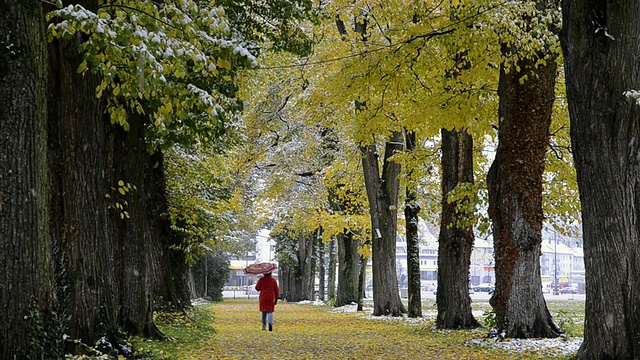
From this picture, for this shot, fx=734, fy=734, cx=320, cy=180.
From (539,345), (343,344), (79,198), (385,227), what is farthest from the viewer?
(385,227)

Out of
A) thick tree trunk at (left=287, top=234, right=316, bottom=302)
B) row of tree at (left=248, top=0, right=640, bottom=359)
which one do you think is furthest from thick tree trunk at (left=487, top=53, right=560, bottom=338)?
thick tree trunk at (left=287, top=234, right=316, bottom=302)

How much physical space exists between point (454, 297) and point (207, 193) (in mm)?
9329

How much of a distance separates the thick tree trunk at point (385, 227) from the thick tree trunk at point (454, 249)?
21.2 feet

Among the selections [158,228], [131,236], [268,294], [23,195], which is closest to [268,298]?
[268,294]

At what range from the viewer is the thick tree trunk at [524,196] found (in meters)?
14.0

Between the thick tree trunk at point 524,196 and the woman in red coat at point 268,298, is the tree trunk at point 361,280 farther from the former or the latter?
the thick tree trunk at point 524,196

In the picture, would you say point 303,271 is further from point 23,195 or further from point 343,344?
point 23,195

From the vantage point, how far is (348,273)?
3547 centimetres

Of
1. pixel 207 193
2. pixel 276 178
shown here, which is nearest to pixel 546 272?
pixel 276 178

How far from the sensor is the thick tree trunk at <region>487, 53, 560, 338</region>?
45.9ft

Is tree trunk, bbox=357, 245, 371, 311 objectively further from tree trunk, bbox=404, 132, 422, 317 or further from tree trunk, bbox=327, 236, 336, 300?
tree trunk, bbox=404, 132, 422, 317

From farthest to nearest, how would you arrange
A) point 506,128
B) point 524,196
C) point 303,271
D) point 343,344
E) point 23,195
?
point 303,271, point 343,344, point 506,128, point 524,196, point 23,195

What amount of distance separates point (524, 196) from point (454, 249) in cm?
450

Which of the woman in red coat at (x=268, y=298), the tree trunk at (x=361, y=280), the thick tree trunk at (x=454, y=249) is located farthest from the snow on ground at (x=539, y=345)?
the tree trunk at (x=361, y=280)
